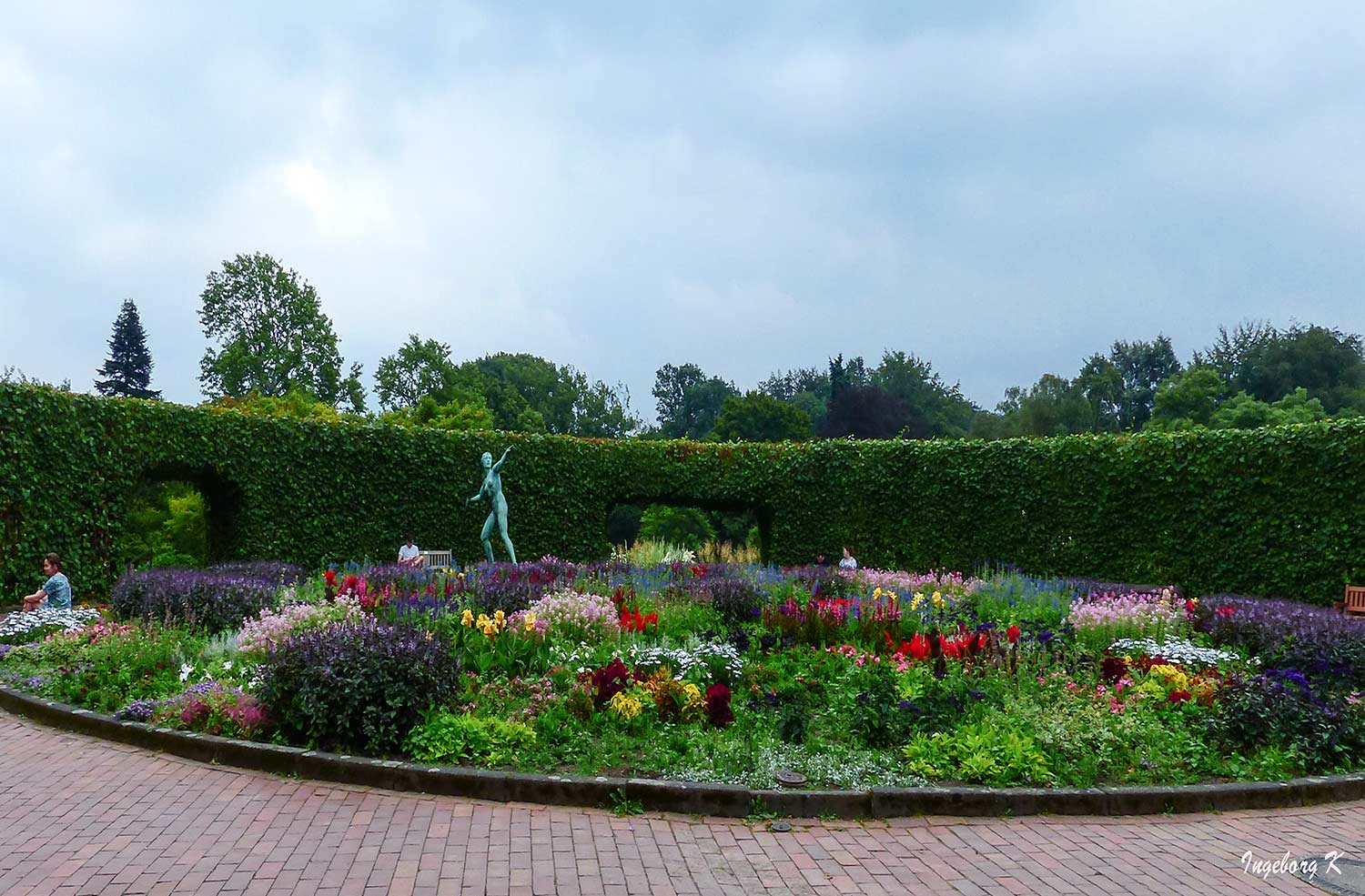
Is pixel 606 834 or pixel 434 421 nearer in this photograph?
pixel 606 834

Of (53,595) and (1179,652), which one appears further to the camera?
(53,595)

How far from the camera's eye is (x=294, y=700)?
18.9ft

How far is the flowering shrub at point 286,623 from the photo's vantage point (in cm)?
718

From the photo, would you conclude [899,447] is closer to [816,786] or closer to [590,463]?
[590,463]

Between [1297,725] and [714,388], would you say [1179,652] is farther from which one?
[714,388]

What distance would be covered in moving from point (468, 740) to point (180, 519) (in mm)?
21114

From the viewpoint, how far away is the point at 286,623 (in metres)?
7.48

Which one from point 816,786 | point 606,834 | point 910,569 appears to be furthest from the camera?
point 910,569

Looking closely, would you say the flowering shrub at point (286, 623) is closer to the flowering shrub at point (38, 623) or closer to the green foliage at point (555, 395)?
the flowering shrub at point (38, 623)

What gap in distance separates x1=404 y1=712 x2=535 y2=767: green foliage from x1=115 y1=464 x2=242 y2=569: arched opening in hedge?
920 cm

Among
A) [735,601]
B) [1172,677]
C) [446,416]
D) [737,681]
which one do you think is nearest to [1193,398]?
[446,416]

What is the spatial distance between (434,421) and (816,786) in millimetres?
26457

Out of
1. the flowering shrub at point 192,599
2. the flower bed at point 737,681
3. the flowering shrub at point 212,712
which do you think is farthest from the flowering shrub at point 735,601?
the flowering shrub at point 212,712

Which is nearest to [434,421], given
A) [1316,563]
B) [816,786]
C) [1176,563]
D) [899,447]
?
[899,447]
